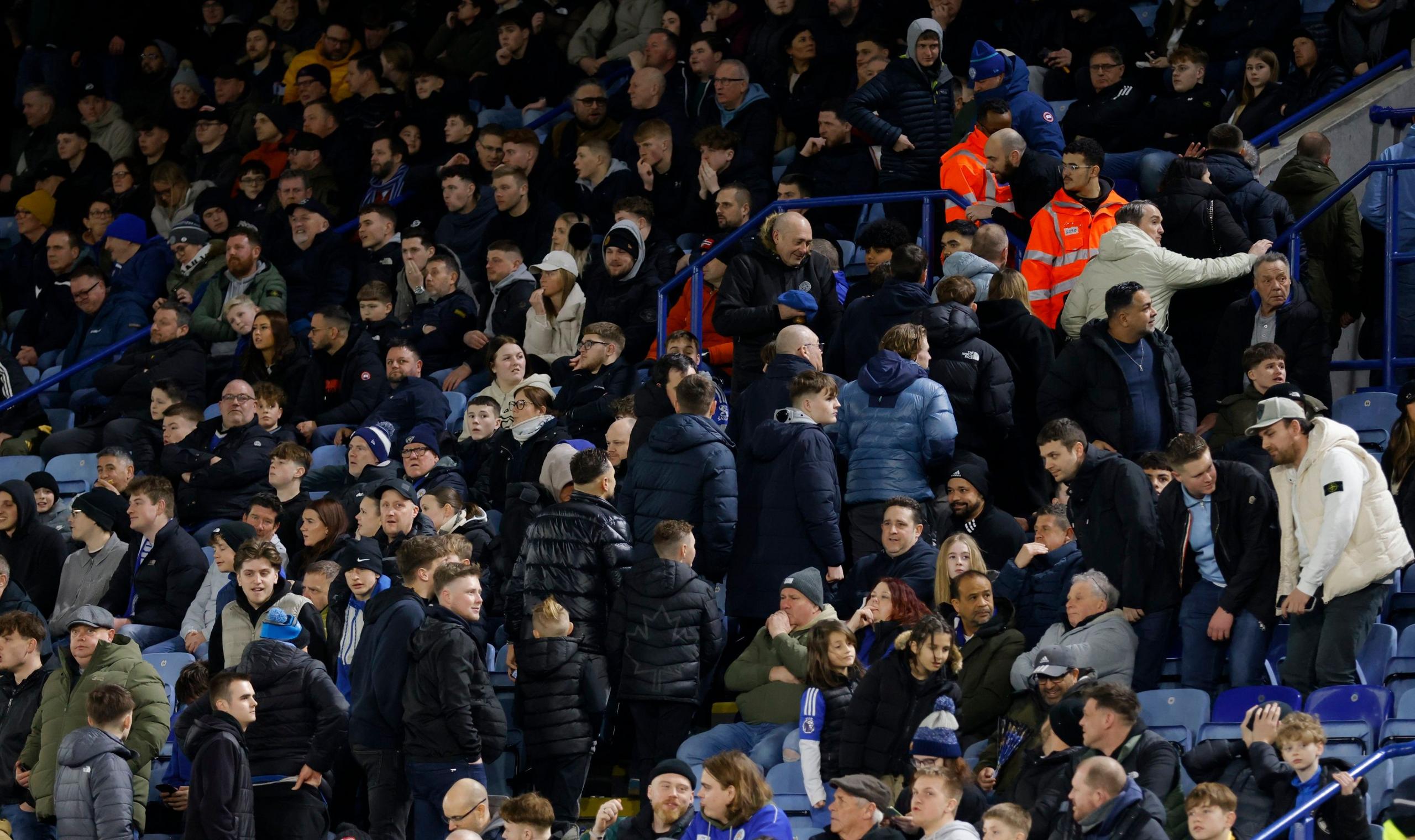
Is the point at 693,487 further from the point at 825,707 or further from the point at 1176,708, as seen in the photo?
the point at 1176,708

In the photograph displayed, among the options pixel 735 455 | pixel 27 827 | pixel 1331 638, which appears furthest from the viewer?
pixel 735 455

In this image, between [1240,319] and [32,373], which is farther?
[32,373]

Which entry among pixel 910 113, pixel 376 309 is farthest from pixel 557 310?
pixel 910 113

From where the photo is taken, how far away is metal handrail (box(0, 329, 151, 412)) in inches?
576

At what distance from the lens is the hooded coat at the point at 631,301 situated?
12.5 m

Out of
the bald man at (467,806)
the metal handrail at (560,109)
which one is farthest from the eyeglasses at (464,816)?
the metal handrail at (560,109)

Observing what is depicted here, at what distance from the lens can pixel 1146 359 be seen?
33.2 ft

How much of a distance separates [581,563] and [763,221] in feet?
10.8

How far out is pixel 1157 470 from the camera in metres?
9.46

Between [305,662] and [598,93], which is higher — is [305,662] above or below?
below

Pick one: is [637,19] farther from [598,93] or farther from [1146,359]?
[1146,359]

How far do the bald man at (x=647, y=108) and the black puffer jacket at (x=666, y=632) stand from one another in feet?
18.2

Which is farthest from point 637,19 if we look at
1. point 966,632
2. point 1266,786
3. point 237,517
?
point 1266,786

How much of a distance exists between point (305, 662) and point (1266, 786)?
418 centimetres
